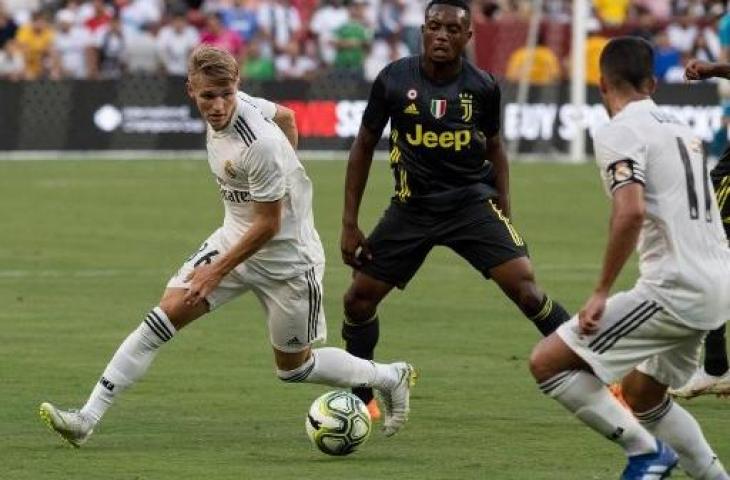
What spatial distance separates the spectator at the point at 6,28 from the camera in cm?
3550

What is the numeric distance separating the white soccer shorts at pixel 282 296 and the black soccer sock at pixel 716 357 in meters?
2.58

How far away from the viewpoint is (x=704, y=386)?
11.3 metres

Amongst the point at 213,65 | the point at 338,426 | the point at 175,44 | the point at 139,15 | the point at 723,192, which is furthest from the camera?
the point at 139,15

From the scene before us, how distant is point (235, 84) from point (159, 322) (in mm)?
1211

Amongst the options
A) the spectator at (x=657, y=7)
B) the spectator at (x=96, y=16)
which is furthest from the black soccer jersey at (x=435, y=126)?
the spectator at (x=657, y=7)

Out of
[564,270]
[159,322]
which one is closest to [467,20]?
[159,322]

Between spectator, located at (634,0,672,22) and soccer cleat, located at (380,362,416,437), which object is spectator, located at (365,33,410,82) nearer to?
spectator, located at (634,0,672,22)

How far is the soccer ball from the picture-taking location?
9.65 m

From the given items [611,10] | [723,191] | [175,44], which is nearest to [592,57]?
[611,10]

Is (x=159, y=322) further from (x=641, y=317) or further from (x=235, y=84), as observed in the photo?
(x=641, y=317)

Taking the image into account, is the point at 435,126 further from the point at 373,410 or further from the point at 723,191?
the point at 723,191

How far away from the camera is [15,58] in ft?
115

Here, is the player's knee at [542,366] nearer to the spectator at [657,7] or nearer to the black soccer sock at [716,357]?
the black soccer sock at [716,357]

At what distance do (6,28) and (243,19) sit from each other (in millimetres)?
4320
